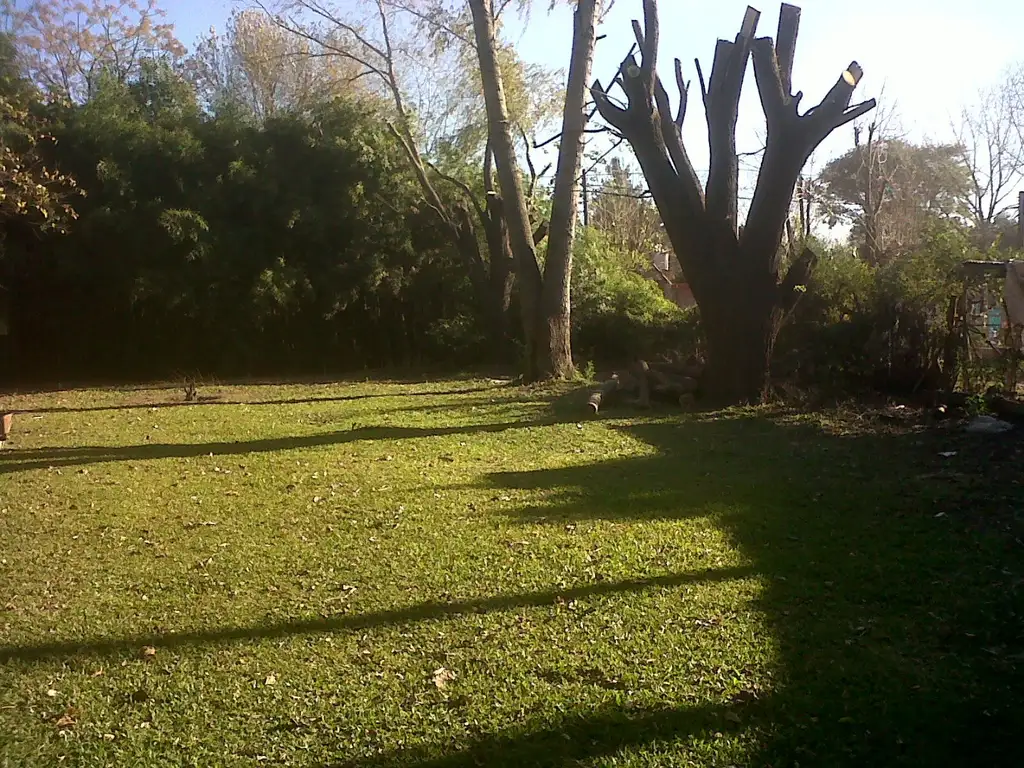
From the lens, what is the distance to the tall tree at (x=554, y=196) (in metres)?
13.8

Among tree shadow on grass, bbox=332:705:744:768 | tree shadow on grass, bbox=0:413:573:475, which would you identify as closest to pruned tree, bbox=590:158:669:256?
tree shadow on grass, bbox=0:413:573:475

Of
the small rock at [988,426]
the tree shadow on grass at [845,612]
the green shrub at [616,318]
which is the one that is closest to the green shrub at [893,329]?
the small rock at [988,426]

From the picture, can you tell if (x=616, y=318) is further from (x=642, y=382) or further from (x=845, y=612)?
(x=845, y=612)

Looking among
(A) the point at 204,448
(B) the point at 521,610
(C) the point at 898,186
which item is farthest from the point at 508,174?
(C) the point at 898,186

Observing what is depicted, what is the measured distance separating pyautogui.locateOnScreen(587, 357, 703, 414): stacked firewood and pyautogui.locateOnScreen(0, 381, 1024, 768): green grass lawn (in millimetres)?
3263

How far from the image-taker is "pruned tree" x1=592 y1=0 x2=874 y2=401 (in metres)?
10.2

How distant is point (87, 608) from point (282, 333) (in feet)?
49.6

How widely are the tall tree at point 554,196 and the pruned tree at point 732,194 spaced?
9.09 ft

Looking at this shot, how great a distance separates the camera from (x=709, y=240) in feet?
35.0

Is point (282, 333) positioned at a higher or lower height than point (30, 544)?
higher

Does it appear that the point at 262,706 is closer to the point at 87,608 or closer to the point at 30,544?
the point at 87,608

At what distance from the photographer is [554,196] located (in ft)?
46.5

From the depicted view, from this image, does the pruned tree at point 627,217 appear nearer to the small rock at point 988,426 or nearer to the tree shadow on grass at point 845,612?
the small rock at point 988,426

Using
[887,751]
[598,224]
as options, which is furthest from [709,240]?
[598,224]
